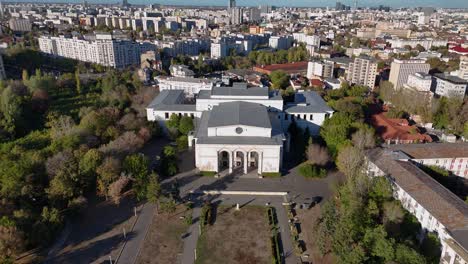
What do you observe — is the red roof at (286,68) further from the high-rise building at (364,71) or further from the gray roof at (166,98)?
the gray roof at (166,98)

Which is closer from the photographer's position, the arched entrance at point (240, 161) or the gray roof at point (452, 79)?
the arched entrance at point (240, 161)

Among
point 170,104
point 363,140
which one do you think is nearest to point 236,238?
point 363,140

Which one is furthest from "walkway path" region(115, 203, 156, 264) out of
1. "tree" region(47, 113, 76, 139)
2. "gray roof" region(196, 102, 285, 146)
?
"tree" region(47, 113, 76, 139)

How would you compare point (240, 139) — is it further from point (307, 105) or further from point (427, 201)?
point (427, 201)

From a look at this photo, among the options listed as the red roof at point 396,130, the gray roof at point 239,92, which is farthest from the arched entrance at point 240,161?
the red roof at point 396,130

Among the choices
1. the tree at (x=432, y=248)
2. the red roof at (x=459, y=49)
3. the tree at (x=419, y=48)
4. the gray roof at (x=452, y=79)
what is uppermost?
the red roof at (x=459, y=49)

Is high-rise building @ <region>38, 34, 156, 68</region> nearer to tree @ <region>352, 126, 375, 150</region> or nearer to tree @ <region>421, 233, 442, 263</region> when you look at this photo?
tree @ <region>352, 126, 375, 150</region>
